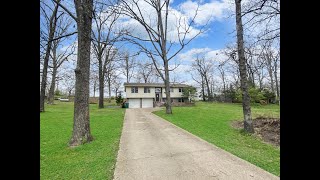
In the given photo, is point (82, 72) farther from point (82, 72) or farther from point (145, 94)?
point (145, 94)

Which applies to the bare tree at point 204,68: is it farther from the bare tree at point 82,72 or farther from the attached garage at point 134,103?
the bare tree at point 82,72

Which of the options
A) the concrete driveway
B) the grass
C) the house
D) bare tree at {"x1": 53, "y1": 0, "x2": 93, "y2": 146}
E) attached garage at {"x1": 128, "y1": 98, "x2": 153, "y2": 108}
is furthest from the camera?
attached garage at {"x1": 128, "y1": 98, "x2": 153, "y2": 108}

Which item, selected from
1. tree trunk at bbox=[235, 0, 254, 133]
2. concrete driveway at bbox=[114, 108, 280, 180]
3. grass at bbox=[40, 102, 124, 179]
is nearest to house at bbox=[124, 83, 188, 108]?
tree trunk at bbox=[235, 0, 254, 133]

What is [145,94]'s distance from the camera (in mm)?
35750

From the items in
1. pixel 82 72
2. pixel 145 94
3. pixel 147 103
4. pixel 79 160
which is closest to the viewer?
pixel 79 160

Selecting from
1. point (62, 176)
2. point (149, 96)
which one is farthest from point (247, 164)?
point (149, 96)

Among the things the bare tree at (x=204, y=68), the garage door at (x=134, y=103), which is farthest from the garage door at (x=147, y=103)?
the bare tree at (x=204, y=68)

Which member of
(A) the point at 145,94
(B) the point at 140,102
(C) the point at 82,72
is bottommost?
(B) the point at 140,102

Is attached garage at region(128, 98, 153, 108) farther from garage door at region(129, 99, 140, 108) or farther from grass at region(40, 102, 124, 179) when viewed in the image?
grass at region(40, 102, 124, 179)

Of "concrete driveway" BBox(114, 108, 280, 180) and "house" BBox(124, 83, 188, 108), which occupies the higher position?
"house" BBox(124, 83, 188, 108)

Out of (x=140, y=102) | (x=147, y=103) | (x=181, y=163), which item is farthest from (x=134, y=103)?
(x=181, y=163)

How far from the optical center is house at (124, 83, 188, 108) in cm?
3472
